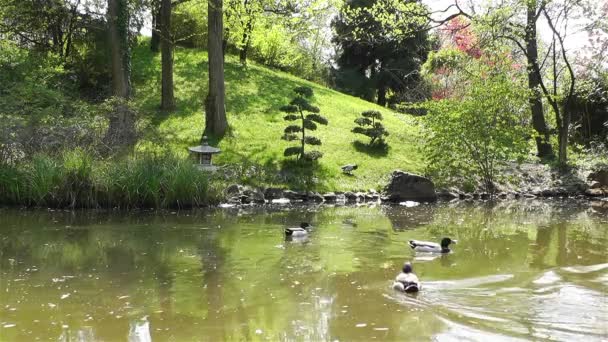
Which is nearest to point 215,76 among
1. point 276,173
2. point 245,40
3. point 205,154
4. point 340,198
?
point 205,154

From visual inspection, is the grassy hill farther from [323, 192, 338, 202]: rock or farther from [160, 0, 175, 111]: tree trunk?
[160, 0, 175, 111]: tree trunk

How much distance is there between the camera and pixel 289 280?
24.7 feet

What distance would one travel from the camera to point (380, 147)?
20875 millimetres

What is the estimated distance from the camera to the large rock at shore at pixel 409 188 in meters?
17.0

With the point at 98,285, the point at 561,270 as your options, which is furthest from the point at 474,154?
the point at 98,285

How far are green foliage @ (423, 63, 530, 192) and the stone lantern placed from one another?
669cm

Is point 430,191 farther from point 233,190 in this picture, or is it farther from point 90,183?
point 90,183

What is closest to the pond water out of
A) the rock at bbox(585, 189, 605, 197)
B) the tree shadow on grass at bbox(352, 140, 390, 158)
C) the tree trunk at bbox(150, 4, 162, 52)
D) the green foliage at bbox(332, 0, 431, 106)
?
the rock at bbox(585, 189, 605, 197)

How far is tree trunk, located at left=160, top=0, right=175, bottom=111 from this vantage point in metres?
21.2

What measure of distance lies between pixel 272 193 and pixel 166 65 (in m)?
7.84

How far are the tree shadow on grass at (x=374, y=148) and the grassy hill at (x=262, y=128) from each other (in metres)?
0.05

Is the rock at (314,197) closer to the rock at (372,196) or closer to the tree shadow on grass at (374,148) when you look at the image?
the rock at (372,196)

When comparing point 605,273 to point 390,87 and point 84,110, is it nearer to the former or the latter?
point 84,110

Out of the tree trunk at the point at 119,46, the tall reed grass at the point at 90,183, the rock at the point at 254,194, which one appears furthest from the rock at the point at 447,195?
the tree trunk at the point at 119,46
